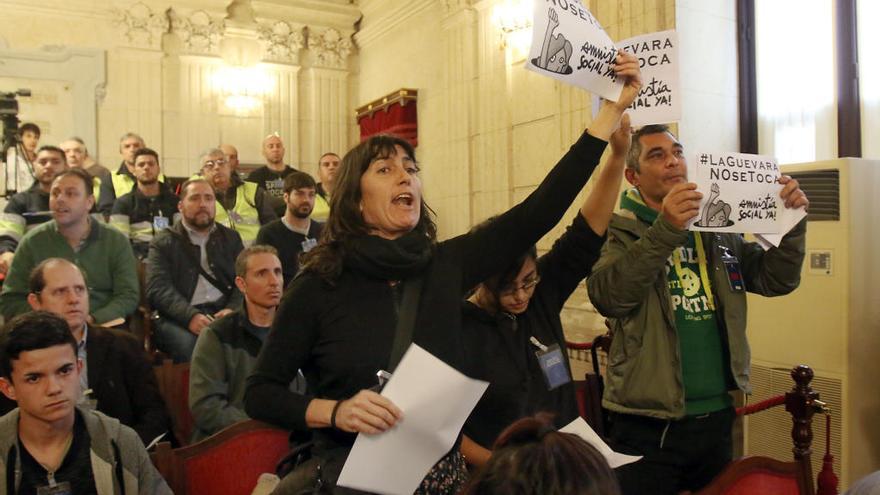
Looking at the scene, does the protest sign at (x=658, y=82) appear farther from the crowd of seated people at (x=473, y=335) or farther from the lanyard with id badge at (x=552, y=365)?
the lanyard with id badge at (x=552, y=365)

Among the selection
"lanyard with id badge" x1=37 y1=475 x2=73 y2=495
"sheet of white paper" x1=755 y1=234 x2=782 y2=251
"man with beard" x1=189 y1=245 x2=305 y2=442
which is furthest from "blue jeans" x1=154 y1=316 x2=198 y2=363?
"sheet of white paper" x1=755 y1=234 x2=782 y2=251

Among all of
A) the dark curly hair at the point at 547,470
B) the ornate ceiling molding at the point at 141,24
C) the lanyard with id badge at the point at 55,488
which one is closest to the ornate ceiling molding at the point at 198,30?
the ornate ceiling molding at the point at 141,24

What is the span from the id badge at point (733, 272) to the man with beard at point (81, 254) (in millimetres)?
3216

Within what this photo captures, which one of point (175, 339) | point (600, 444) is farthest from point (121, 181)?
point (600, 444)

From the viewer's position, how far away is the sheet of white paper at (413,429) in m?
1.32

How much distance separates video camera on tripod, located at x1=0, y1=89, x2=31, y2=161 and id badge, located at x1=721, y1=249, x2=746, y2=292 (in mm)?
7148

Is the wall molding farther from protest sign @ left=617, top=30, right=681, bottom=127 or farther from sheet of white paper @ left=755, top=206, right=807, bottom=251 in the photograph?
sheet of white paper @ left=755, top=206, right=807, bottom=251

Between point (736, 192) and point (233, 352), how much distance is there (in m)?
2.19

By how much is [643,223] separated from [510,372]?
61 cm

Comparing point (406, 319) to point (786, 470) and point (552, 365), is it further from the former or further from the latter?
point (786, 470)

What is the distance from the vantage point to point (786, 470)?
6.35ft

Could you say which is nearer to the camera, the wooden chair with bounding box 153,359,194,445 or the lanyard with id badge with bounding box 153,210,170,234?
the wooden chair with bounding box 153,359,194,445

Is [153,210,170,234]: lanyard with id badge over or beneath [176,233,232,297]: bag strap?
over

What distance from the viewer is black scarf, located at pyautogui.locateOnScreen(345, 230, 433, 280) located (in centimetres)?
151
